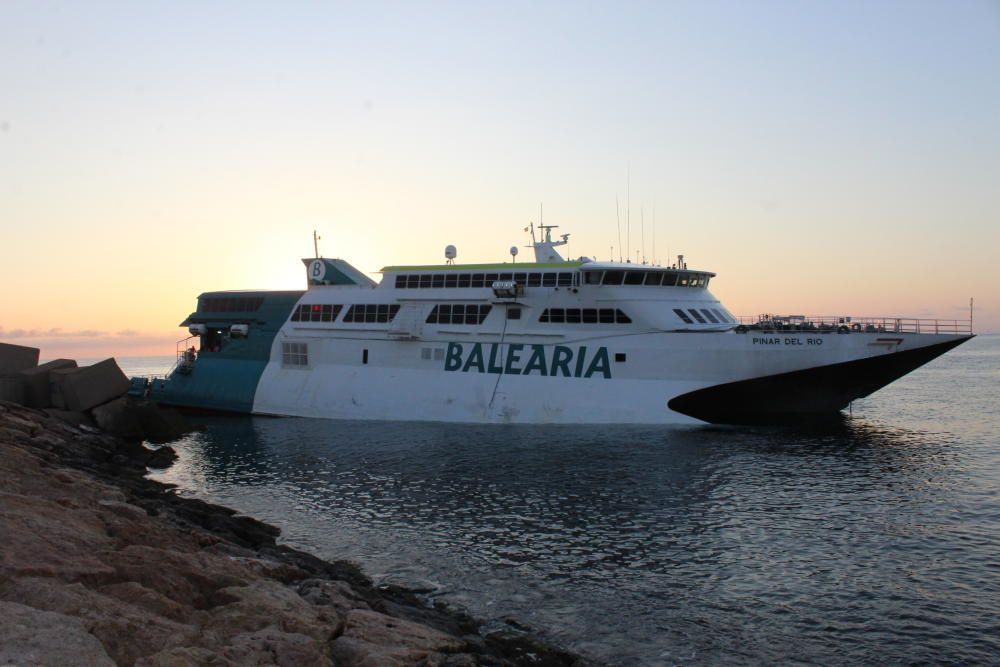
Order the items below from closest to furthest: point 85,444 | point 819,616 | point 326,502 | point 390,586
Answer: point 819,616 → point 390,586 → point 326,502 → point 85,444

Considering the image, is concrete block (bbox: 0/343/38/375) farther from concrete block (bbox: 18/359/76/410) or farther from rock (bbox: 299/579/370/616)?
rock (bbox: 299/579/370/616)

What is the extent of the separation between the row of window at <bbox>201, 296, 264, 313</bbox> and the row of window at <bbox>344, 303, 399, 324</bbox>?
6.98 metres

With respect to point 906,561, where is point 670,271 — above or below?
above

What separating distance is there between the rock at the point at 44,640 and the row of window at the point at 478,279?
89.4 ft

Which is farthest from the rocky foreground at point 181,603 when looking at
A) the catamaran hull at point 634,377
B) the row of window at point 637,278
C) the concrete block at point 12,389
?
the concrete block at point 12,389

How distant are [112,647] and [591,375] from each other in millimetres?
26108

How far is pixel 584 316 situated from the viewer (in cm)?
3344

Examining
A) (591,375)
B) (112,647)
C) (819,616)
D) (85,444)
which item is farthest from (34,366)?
(819,616)

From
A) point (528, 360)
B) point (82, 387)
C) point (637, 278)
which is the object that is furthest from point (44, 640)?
point (82, 387)

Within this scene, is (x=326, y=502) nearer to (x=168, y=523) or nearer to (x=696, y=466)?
(x=168, y=523)

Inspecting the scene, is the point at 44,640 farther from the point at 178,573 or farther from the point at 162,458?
the point at 162,458

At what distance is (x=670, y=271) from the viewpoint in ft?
111

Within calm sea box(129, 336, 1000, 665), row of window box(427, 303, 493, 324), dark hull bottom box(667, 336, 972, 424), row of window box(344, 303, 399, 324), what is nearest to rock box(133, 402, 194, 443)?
calm sea box(129, 336, 1000, 665)

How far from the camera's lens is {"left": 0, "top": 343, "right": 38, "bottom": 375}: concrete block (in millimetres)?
38062
